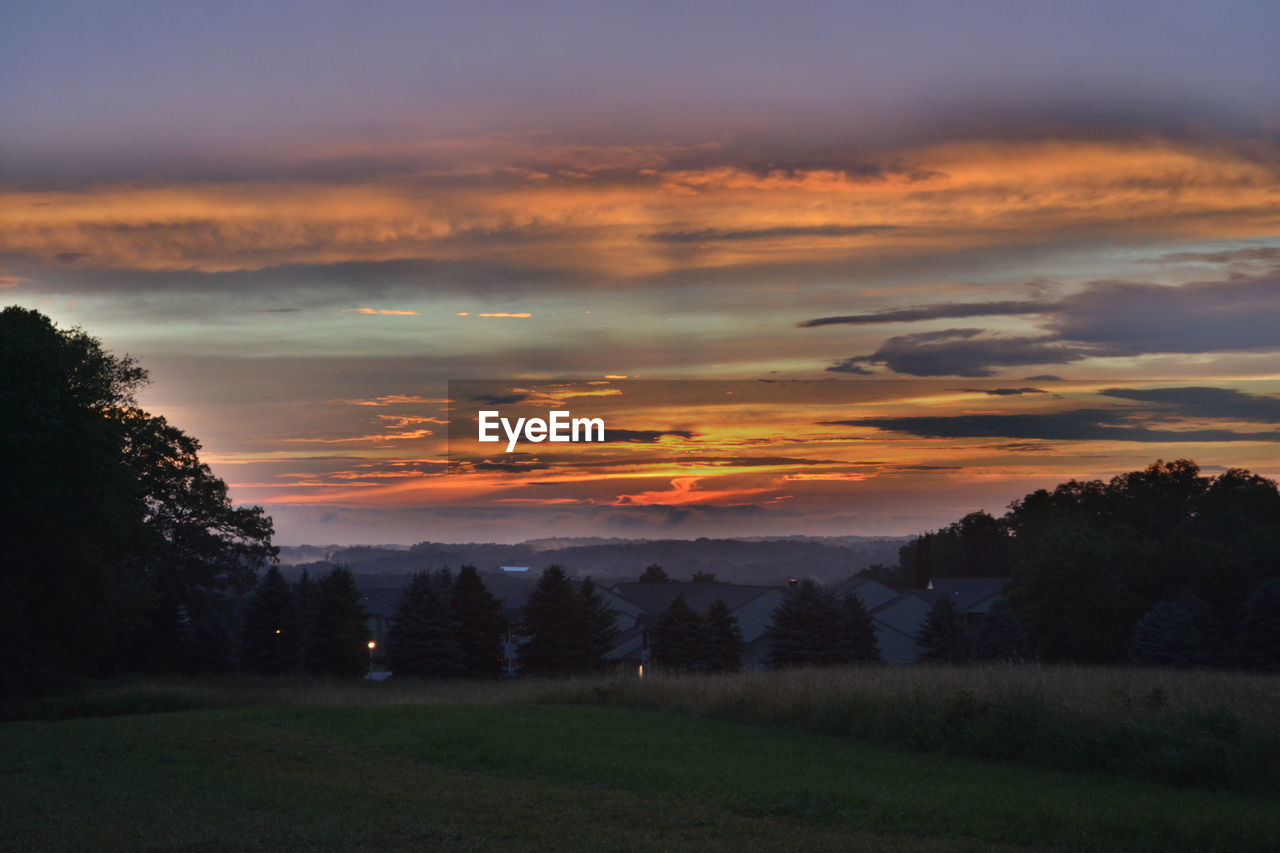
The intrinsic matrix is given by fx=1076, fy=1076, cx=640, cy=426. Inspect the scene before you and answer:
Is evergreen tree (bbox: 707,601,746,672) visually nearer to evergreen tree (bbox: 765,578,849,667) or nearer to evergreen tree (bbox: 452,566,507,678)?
evergreen tree (bbox: 765,578,849,667)

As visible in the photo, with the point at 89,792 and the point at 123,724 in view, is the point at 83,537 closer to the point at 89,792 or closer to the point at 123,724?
the point at 123,724

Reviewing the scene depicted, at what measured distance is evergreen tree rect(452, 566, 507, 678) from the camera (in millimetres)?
55562

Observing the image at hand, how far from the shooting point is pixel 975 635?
58.8 meters

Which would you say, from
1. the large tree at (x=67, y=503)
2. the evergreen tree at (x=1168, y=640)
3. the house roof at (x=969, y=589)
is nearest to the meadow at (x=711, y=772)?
the large tree at (x=67, y=503)

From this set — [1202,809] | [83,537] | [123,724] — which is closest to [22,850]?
[1202,809]

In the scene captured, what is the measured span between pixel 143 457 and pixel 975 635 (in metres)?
42.6

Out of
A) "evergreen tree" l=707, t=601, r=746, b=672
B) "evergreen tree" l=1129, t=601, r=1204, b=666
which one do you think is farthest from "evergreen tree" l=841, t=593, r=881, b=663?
"evergreen tree" l=1129, t=601, r=1204, b=666

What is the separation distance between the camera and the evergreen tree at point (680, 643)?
55.4 meters

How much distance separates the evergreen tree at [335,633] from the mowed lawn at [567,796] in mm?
34048

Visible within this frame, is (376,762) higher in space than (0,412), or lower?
lower

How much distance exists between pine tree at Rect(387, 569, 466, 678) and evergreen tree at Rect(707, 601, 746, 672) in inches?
504

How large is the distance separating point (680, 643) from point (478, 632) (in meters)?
10.5

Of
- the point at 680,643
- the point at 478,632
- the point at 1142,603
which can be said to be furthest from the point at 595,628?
the point at 1142,603

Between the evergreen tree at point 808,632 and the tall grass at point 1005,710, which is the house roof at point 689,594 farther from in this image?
the tall grass at point 1005,710
